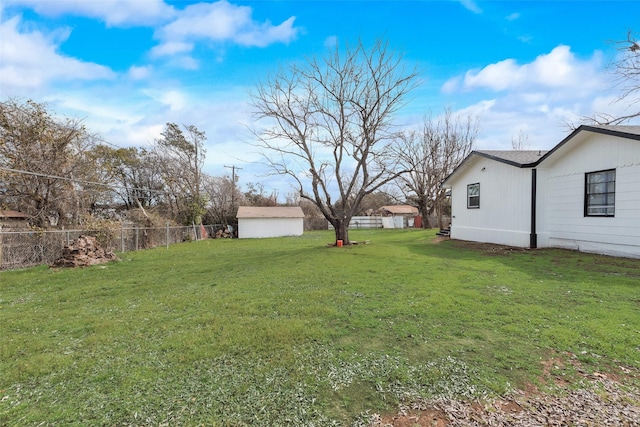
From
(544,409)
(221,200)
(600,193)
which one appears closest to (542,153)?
(600,193)

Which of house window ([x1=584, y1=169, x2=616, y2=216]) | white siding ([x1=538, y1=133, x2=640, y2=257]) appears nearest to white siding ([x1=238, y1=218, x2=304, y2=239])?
white siding ([x1=538, y1=133, x2=640, y2=257])

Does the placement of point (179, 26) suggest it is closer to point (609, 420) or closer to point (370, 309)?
point (370, 309)

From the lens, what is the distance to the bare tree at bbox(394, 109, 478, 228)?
23.6 m

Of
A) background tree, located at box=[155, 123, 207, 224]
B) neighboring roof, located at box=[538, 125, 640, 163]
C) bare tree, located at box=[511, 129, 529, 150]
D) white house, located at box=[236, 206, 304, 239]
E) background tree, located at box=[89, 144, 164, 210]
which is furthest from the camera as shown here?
bare tree, located at box=[511, 129, 529, 150]

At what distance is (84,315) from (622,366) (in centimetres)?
669

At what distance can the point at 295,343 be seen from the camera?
10.7 ft

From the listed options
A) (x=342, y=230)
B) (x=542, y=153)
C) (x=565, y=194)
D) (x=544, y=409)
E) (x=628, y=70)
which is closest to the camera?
(x=544, y=409)

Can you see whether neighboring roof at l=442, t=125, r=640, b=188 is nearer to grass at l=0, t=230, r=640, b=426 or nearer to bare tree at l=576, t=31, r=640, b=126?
bare tree at l=576, t=31, r=640, b=126

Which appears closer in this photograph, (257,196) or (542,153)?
(542,153)

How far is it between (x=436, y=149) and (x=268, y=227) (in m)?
15.2

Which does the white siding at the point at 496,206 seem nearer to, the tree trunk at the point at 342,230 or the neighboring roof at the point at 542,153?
the neighboring roof at the point at 542,153

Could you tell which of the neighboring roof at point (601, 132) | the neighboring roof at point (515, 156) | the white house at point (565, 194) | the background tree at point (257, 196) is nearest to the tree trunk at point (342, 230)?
the white house at point (565, 194)

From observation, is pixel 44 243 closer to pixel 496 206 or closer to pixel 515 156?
pixel 496 206

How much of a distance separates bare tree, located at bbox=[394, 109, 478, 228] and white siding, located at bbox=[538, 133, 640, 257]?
43.2 feet
